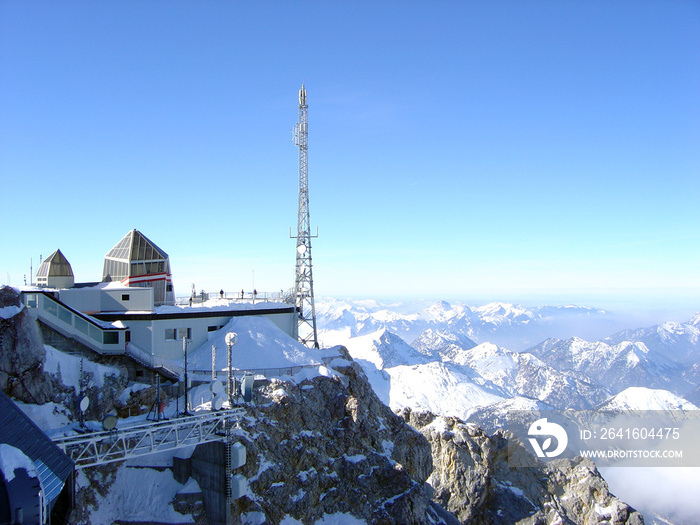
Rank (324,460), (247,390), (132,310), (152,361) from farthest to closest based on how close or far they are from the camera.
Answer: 1. (132,310)
2. (152,361)
3. (324,460)
4. (247,390)

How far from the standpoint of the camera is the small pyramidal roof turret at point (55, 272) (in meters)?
55.8

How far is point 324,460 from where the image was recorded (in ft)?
146

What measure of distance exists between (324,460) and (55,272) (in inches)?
1361

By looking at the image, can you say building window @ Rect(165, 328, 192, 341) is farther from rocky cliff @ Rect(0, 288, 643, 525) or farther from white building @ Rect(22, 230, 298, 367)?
rocky cliff @ Rect(0, 288, 643, 525)

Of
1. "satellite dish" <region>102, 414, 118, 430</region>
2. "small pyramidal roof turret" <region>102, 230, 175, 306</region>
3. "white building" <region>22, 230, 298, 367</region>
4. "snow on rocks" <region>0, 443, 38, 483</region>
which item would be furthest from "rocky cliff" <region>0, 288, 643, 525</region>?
"small pyramidal roof turret" <region>102, 230, 175, 306</region>

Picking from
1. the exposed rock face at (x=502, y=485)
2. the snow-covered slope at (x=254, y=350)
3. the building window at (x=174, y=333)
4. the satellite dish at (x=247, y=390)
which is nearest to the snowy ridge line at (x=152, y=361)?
the snow-covered slope at (x=254, y=350)

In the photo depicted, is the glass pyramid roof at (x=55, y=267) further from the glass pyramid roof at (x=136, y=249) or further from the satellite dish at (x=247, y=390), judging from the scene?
the satellite dish at (x=247, y=390)

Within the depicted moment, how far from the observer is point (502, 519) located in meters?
64.4

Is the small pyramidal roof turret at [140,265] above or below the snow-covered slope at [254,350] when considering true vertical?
above

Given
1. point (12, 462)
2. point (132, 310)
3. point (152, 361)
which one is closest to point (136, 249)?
point (132, 310)

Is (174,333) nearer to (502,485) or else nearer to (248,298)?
(248,298)

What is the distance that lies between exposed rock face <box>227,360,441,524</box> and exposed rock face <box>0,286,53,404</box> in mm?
15252

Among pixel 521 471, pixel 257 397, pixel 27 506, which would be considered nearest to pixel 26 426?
pixel 27 506

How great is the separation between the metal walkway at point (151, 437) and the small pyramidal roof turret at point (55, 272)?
25350 mm
